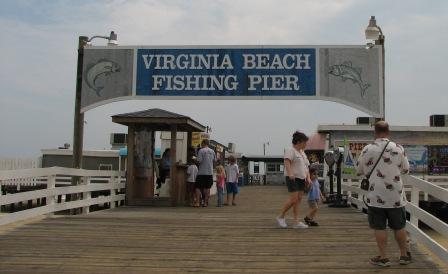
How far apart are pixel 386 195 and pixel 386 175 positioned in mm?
212

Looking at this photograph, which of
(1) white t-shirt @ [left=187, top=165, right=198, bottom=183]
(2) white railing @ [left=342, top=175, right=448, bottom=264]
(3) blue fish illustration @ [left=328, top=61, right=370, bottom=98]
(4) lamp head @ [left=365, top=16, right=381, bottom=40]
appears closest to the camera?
(2) white railing @ [left=342, top=175, right=448, bottom=264]

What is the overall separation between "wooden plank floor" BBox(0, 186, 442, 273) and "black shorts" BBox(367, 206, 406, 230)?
0.44 metres

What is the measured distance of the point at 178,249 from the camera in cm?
708

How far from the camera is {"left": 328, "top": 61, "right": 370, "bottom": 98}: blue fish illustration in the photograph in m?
13.0

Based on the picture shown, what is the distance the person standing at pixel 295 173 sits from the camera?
892 centimetres

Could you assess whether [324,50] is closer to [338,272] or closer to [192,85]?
[192,85]

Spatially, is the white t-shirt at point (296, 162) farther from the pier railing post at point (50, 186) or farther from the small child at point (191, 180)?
the small child at point (191, 180)

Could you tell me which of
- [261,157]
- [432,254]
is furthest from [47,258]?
[261,157]

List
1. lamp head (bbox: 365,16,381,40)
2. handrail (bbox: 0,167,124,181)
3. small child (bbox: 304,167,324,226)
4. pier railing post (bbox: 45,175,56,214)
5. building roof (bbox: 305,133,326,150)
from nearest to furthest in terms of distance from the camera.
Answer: handrail (bbox: 0,167,124,181) < small child (bbox: 304,167,324,226) < pier railing post (bbox: 45,175,56,214) < lamp head (bbox: 365,16,381,40) < building roof (bbox: 305,133,326,150)

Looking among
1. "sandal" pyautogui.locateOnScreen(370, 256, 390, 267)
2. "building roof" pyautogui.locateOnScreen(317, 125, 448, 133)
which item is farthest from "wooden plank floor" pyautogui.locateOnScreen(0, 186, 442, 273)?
"building roof" pyautogui.locateOnScreen(317, 125, 448, 133)

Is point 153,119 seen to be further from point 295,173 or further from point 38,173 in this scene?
point 295,173

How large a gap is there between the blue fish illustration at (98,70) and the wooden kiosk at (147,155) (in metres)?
0.93

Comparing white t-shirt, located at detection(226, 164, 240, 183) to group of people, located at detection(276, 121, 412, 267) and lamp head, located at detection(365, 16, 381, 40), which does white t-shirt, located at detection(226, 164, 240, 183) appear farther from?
group of people, located at detection(276, 121, 412, 267)

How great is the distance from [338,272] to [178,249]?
2200 mm
